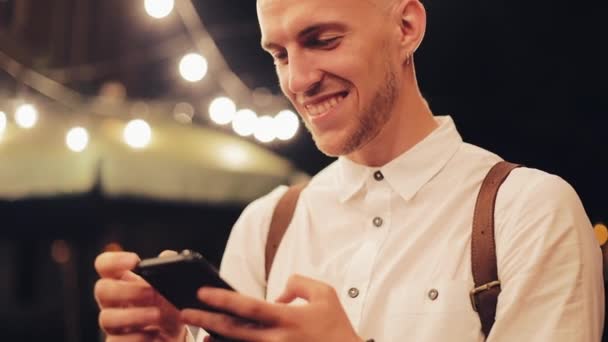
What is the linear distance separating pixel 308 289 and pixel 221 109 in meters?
4.67

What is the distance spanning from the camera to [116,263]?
1.49m

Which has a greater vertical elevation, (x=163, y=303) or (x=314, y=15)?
(x=314, y=15)

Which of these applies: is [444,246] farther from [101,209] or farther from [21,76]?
[101,209]

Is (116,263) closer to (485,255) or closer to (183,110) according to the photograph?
(485,255)

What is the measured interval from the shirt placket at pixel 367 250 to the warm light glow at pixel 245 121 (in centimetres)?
436

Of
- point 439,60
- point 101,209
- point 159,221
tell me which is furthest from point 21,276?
point 439,60

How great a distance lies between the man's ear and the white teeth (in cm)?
24

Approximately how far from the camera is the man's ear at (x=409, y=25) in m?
1.89

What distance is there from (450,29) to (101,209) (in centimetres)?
361

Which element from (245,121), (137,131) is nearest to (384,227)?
(137,131)

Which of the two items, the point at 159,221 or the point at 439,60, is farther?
the point at 159,221

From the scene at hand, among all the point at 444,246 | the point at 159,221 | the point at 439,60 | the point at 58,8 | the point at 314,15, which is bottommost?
the point at 444,246

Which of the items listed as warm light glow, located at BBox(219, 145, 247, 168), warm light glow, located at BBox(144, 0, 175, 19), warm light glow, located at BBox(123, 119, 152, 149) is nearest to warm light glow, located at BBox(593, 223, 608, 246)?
warm light glow, located at BBox(219, 145, 247, 168)

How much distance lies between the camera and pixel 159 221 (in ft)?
24.1
